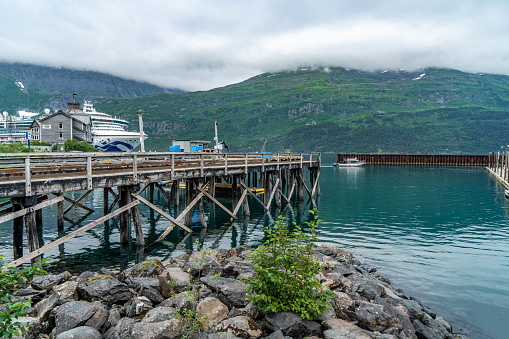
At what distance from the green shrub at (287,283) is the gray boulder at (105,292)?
3508 mm

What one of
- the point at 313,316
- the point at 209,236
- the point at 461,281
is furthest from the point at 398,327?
the point at 209,236

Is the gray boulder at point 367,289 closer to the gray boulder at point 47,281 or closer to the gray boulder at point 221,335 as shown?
the gray boulder at point 221,335

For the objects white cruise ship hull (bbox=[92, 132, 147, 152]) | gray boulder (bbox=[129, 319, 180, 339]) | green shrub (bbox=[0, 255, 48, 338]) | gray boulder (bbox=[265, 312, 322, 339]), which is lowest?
gray boulder (bbox=[265, 312, 322, 339])

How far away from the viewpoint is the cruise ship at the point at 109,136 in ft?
300

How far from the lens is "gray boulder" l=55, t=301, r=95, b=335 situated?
6.76 m

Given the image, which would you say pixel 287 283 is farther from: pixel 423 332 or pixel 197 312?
pixel 423 332

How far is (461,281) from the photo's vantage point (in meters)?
14.2

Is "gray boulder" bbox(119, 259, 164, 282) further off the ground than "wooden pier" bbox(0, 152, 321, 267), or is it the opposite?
"wooden pier" bbox(0, 152, 321, 267)

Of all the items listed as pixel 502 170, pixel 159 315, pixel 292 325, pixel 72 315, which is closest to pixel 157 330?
pixel 159 315

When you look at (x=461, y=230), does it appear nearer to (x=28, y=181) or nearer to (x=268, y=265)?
(x=268, y=265)

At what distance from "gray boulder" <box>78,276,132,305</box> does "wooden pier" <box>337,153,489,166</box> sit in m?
103

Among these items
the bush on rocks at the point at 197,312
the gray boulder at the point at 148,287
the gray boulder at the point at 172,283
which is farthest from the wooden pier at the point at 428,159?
the gray boulder at the point at 148,287

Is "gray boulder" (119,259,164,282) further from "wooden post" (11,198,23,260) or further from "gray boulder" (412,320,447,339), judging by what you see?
"gray boulder" (412,320,447,339)

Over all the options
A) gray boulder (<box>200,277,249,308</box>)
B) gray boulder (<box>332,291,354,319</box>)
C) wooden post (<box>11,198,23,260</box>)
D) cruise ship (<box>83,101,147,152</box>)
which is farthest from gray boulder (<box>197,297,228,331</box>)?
cruise ship (<box>83,101,147,152</box>)
